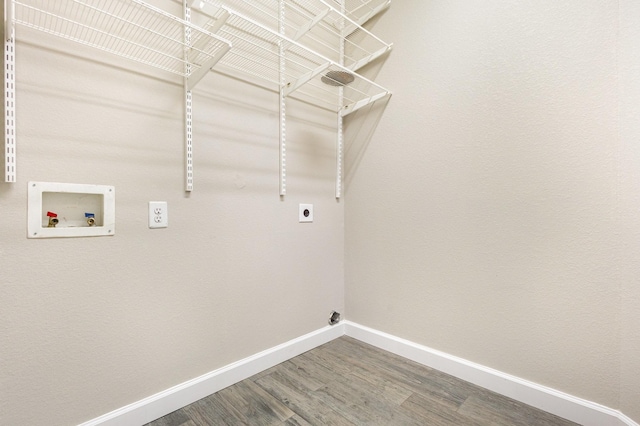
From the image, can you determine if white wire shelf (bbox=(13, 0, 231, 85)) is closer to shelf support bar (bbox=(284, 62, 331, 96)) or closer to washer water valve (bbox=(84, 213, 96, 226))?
shelf support bar (bbox=(284, 62, 331, 96))

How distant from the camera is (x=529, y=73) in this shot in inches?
52.1

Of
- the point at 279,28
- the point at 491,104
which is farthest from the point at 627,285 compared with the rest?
the point at 279,28

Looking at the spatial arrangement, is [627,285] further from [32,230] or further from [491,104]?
[32,230]

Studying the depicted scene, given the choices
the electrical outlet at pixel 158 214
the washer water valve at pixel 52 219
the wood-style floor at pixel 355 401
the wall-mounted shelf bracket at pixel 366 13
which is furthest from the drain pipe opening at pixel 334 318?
the wall-mounted shelf bracket at pixel 366 13

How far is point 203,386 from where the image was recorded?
1377 mm

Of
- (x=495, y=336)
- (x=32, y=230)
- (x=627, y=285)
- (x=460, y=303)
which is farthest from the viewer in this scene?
(x=460, y=303)

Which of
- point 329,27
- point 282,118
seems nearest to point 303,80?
point 282,118

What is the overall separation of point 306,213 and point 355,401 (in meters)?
1.08

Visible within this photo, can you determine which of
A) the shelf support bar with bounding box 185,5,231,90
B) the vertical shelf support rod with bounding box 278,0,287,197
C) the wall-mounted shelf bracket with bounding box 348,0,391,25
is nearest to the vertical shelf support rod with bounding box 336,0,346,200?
the wall-mounted shelf bracket with bounding box 348,0,391,25

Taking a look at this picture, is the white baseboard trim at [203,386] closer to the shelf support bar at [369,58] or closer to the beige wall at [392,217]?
the beige wall at [392,217]

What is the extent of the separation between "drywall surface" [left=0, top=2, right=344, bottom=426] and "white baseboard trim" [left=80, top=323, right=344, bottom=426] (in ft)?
0.12

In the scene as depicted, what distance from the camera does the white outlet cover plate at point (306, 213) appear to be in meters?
1.84

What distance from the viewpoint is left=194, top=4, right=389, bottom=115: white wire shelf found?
4.61 feet

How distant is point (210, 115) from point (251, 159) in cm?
30
